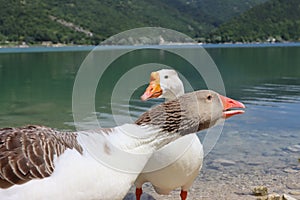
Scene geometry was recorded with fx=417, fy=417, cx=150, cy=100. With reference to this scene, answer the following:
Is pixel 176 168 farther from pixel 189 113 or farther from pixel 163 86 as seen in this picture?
pixel 163 86

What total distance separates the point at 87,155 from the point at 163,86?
4.19 metres

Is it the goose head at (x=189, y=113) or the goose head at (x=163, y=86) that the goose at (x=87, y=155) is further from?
the goose head at (x=163, y=86)

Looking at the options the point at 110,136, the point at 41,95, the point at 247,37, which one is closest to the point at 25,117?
the point at 41,95

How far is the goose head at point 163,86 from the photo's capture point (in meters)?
8.34

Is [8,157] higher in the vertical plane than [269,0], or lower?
lower

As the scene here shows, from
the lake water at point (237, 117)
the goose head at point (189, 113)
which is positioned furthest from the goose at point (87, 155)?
the lake water at point (237, 117)

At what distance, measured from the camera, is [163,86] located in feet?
27.8

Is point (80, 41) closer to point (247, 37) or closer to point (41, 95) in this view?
point (247, 37)

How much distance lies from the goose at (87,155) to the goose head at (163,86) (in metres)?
3.51

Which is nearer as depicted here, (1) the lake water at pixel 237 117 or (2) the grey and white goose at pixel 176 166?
(2) the grey and white goose at pixel 176 166

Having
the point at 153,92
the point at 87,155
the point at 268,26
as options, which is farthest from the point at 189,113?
the point at 268,26

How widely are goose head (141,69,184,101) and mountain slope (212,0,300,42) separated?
175 meters

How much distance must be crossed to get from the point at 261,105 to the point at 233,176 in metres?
11.6

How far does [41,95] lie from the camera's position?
27.0 m
